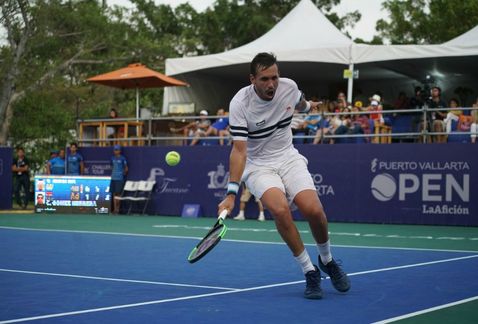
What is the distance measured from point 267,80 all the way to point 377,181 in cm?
1369

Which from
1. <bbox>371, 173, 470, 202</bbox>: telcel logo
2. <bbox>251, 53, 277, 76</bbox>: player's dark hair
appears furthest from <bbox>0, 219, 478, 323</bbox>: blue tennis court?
<bbox>371, 173, 470, 202</bbox>: telcel logo

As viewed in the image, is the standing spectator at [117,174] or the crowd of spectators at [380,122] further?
the standing spectator at [117,174]

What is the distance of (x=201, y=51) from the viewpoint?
54844 millimetres

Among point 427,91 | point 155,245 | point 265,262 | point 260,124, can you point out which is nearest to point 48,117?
point 427,91

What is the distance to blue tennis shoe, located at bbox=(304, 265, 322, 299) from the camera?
25.1ft

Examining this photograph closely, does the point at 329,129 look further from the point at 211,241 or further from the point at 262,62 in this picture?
the point at 211,241

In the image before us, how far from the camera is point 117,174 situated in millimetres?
25172

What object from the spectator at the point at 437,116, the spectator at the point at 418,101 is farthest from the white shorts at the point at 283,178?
the spectator at the point at 418,101

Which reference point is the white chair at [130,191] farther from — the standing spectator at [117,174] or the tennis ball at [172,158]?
the tennis ball at [172,158]

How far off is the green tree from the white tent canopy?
594 inches

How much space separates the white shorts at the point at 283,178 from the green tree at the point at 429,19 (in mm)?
33628

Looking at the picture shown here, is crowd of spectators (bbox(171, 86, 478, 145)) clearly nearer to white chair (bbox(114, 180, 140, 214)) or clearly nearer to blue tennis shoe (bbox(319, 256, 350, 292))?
white chair (bbox(114, 180, 140, 214))

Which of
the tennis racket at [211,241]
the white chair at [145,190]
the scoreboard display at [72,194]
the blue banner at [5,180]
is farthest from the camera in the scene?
the blue banner at [5,180]

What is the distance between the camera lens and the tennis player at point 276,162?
304 inches
